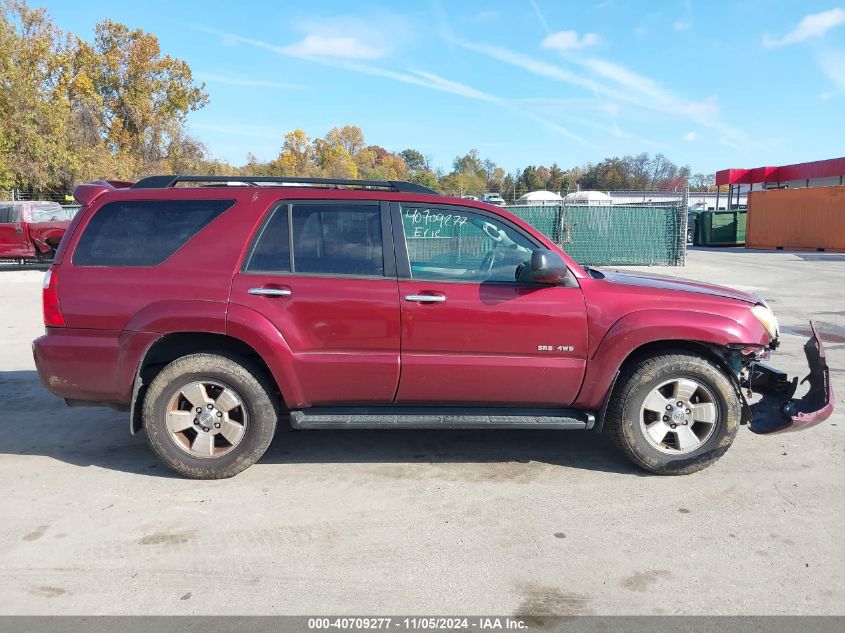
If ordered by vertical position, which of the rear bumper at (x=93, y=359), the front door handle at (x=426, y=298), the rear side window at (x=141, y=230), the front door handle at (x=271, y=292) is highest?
the rear side window at (x=141, y=230)

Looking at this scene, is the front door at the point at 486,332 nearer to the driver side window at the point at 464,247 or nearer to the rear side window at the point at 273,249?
the driver side window at the point at 464,247

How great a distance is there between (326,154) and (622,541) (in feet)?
277

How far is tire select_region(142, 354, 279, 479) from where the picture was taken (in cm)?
423

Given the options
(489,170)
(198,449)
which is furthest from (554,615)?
(489,170)

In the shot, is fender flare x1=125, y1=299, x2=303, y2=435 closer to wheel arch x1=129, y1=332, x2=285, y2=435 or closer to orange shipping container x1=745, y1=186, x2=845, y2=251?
wheel arch x1=129, y1=332, x2=285, y2=435

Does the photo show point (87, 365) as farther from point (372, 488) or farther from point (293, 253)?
point (372, 488)

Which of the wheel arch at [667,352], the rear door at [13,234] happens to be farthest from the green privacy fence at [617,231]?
the wheel arch at [667,352]

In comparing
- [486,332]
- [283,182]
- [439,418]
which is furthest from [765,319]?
[283,182]

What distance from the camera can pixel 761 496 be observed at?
13.4 feet

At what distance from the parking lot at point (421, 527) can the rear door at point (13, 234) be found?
14.0 m

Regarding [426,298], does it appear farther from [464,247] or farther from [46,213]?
[46,213]

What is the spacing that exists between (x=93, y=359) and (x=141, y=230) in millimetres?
903

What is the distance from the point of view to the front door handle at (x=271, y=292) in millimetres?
4176

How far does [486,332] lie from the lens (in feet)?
13.8
